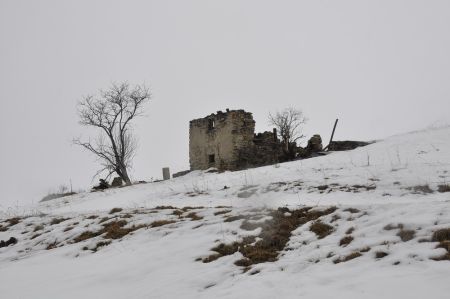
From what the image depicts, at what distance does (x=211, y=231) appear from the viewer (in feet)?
23.0

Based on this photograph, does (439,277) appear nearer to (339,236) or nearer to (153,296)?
(339,236)

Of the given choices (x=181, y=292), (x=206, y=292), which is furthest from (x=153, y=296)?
(x=206, y=292)

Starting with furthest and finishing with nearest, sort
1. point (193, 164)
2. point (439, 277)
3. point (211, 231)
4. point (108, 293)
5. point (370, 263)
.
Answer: point (193, 164) → point (211, 231) → point (108, 293) → point (370, 263) → point (439, 277)

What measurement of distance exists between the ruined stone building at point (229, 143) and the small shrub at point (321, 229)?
613 inches

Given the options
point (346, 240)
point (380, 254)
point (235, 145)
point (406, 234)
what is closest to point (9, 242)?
point (346, 240)

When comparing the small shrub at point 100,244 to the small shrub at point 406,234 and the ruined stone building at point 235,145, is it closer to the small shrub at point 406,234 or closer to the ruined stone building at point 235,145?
the small shrub at point 406,234

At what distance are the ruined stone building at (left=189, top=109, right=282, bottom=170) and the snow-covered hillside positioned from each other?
441 inches

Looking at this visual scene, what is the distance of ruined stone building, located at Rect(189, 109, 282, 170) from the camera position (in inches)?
874

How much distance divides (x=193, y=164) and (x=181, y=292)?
19.5m

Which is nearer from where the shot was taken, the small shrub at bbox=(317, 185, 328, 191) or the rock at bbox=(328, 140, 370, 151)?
A: the small shrub at bbox=(317, 185, 328, 191)

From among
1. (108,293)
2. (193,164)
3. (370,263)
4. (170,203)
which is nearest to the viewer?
(370,263)

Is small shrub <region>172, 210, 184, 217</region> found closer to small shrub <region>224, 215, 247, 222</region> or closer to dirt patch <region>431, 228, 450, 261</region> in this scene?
small shrub <region>224, 215, 247, 222</region>

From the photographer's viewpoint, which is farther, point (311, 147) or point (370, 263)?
point (311, 147)

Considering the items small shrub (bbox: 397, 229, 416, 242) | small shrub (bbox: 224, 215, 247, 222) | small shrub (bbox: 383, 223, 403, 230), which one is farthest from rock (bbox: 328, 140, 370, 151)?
small shrub (bbox: 397, 229, 416, 242)
